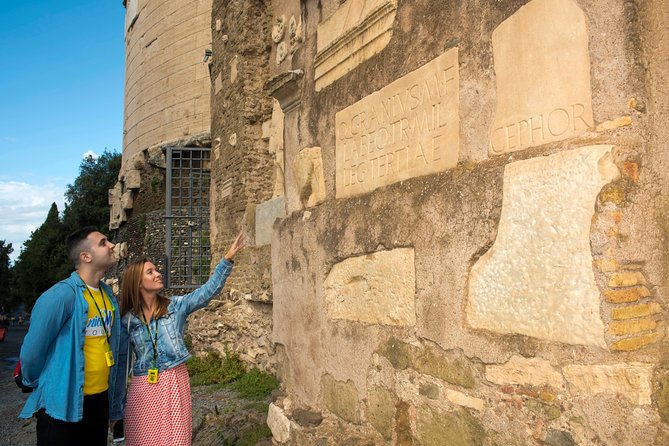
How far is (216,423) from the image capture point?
5301mm

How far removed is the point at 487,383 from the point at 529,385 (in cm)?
23

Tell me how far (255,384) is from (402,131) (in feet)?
16.0

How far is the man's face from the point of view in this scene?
9.55 ft

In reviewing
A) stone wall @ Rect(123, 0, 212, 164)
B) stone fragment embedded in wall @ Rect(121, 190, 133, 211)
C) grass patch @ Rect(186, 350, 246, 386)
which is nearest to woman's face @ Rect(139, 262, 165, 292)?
grass patch @ Rect(186, 350, 246, 386)

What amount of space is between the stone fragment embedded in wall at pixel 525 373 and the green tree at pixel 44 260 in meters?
30.2

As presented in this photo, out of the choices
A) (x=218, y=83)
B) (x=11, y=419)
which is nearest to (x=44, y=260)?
(x=218, y=83)

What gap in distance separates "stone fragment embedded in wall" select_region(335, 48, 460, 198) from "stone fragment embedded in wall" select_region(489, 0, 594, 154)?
11.4 inches

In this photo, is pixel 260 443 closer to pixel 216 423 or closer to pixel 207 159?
pixel 216 423

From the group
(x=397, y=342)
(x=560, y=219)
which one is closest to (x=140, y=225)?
(x=397, y=342)

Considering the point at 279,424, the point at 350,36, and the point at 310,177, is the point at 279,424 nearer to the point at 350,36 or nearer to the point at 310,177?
the point at 310,177

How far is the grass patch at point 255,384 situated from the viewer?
6492 mm

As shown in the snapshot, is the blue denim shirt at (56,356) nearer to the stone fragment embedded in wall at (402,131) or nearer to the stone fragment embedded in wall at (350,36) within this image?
the stone fragment embedded in wall at (402,131)

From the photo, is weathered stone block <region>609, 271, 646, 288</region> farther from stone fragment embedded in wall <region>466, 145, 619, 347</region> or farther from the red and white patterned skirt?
the red and white patterned skirt

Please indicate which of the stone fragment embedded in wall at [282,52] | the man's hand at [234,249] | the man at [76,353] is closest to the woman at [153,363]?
the man at [76,353]
